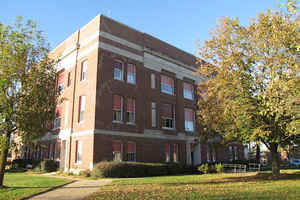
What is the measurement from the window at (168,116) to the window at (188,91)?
3.52m

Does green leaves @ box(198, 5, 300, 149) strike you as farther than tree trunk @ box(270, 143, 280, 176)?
No

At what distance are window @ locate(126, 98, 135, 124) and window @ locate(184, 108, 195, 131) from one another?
837cm

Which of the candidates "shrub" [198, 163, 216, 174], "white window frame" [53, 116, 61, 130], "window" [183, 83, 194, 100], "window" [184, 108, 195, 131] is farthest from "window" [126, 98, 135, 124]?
"window" [183, 83, 194, 100]

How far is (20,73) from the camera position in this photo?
12.6 m

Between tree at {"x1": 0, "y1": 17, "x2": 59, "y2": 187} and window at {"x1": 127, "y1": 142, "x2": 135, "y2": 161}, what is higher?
tree at {"x1": 0, "y1": 17, "x2": 59, "y2": 187}

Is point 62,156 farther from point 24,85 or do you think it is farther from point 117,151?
point 24,85

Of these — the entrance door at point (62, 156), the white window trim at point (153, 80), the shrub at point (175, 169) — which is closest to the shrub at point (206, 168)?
the shrub at point (175, 169)

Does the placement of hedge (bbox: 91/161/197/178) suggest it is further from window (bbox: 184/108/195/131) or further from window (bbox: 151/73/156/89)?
window (bbox: 151/73/156/89)

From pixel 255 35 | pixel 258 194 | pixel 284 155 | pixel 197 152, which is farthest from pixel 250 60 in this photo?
pixel 284 155

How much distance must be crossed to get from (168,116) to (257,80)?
14.6 metres

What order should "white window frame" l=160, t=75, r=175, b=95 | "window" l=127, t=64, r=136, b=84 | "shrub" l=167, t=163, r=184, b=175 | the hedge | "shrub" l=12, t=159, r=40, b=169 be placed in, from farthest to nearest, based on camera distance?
"white window frame" l=160, t=75, r=175, b=95
"shrub" l=12, t=159, r=40, b=169
"window" l=127, t=64, r=136, b=84
"shrub" l=167, t=163, r=184, b=175
the hedge

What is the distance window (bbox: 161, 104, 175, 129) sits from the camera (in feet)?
88.5

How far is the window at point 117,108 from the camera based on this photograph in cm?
2238

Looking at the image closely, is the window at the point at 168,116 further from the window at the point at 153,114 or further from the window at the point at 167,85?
the window at the point at 167,85
